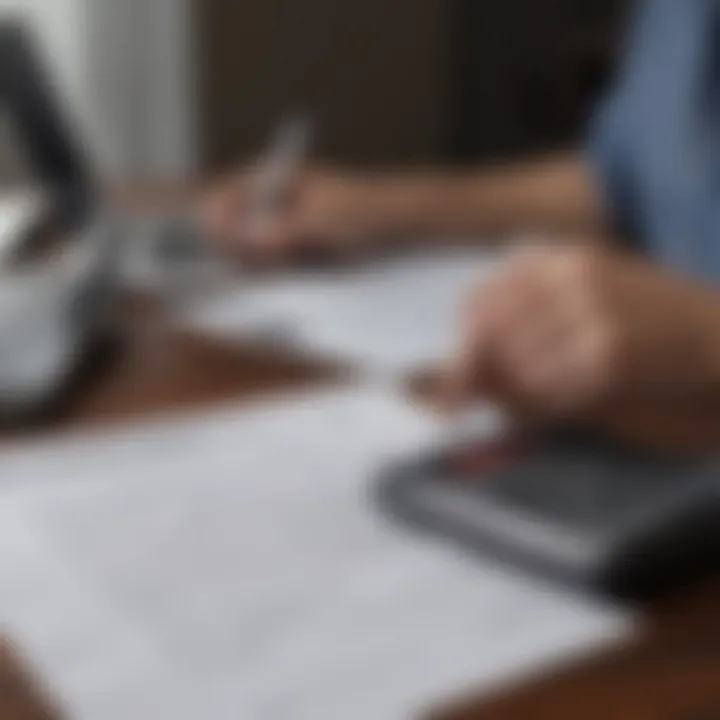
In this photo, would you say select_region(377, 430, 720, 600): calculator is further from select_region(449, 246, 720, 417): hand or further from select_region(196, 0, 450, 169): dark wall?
select_region(196, 0, 450, 169): dark wall

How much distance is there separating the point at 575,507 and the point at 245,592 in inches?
4.8

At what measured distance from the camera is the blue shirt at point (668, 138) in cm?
97

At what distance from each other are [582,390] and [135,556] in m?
0.24

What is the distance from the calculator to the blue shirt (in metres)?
0.37

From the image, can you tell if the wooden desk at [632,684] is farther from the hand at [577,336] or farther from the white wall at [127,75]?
the white wall at [127,75]

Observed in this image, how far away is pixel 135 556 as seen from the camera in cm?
54

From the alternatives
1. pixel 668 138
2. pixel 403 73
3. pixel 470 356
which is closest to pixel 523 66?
pixel 403 73

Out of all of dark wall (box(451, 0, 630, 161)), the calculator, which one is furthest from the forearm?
dark wall (box(451, 0, 630, 161))

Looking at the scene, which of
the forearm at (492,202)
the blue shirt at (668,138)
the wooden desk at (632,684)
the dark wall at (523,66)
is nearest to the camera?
the wooden desk at (632,684)

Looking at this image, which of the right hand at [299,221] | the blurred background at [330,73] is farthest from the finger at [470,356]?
the blurred background at [330,73]

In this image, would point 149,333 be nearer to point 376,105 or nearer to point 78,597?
point 78,597

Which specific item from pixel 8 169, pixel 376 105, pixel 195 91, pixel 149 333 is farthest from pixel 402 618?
→ pixel 376 105

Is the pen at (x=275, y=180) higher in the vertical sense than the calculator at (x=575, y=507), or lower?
higher

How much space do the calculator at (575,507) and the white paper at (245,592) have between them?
0.4 inches
